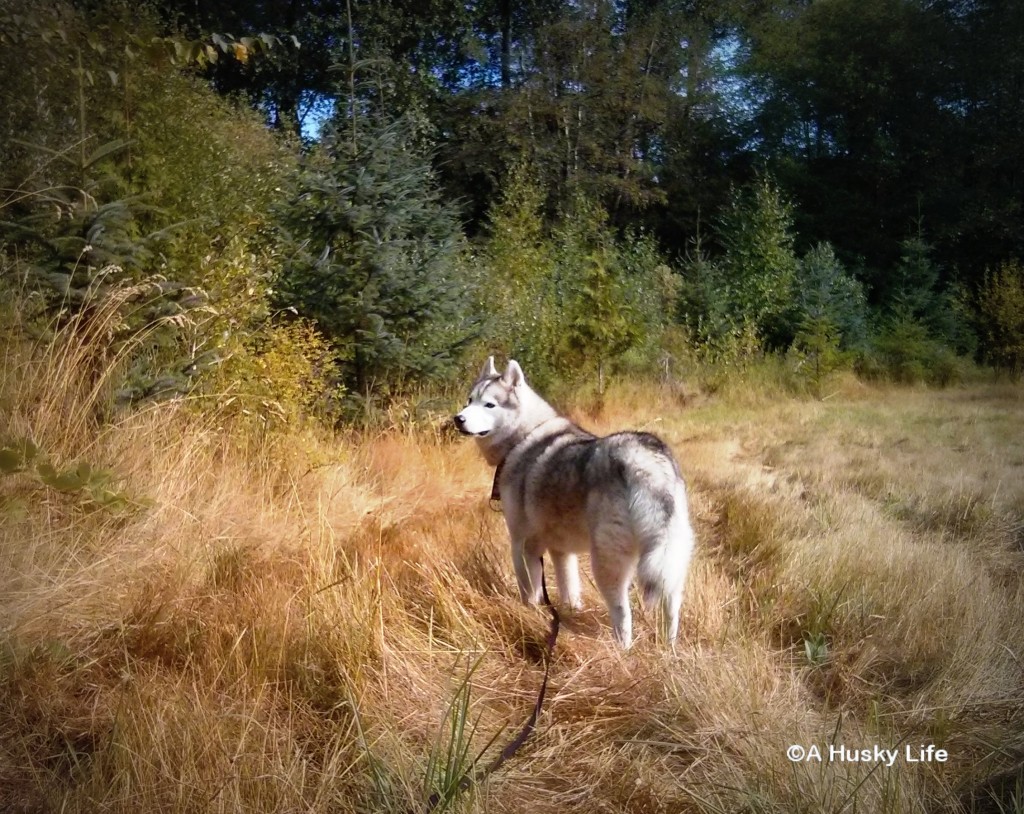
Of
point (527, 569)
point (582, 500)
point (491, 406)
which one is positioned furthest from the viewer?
point (491, 406)

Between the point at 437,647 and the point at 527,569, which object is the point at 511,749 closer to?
the point at 437,647

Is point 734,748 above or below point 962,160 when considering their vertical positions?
below

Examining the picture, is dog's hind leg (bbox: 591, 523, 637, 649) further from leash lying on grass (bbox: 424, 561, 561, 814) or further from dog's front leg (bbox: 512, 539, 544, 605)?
dog's front leg (bbox: 512, 539, 544, 605)

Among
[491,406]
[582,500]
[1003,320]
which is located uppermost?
[1003,320]

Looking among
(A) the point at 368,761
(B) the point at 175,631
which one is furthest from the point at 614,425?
(A) the point at 368,761

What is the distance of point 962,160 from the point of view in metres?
8.70

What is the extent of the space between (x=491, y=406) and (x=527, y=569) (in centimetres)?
106

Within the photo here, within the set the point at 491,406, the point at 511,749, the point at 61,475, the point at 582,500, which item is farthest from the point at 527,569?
the point at 61,475

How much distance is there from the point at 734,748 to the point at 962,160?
8261 millimetres

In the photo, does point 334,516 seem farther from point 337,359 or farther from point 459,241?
point 459,241

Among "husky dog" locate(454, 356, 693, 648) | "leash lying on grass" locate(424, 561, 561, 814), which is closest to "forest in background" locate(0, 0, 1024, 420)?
"husky dog" locate(454, 356, 693, 648)

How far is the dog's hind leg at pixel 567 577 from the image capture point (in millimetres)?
4059

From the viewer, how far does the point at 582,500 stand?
11.9ft

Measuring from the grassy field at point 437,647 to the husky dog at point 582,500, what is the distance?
0.18 metres
